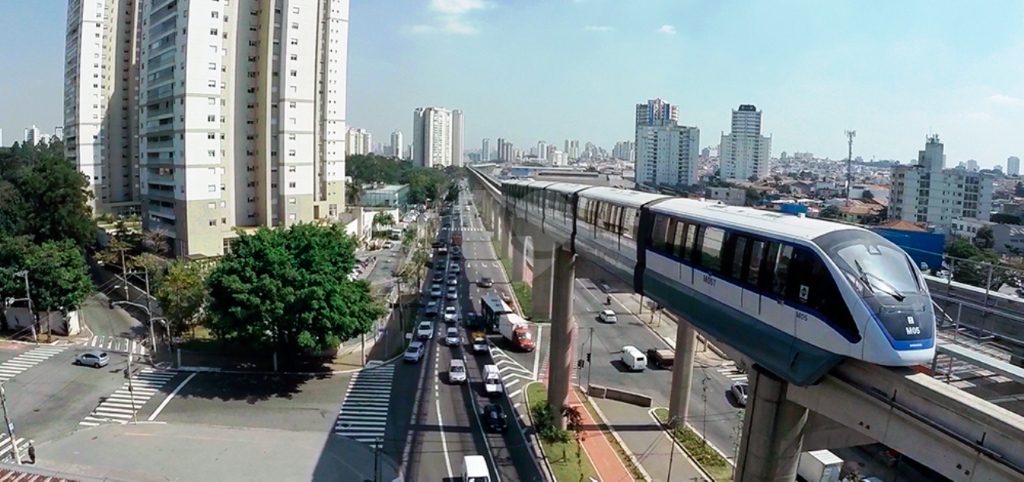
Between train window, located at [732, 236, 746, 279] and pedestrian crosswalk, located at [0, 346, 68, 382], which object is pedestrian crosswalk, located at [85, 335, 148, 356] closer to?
pedestrian crosswalk, located at [0, 346, 68, 382]

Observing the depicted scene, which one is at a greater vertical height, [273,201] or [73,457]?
[273,201]

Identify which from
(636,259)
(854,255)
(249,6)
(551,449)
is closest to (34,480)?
(551,449)

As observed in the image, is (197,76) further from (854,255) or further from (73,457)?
(854,255)

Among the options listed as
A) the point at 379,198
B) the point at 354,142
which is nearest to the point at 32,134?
the point at 354,142

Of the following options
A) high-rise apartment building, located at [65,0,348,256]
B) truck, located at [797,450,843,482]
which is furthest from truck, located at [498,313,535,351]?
high-rise apartment building, located at [65,0,348,256]

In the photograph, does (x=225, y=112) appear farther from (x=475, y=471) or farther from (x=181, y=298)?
(x=475, y=471)
